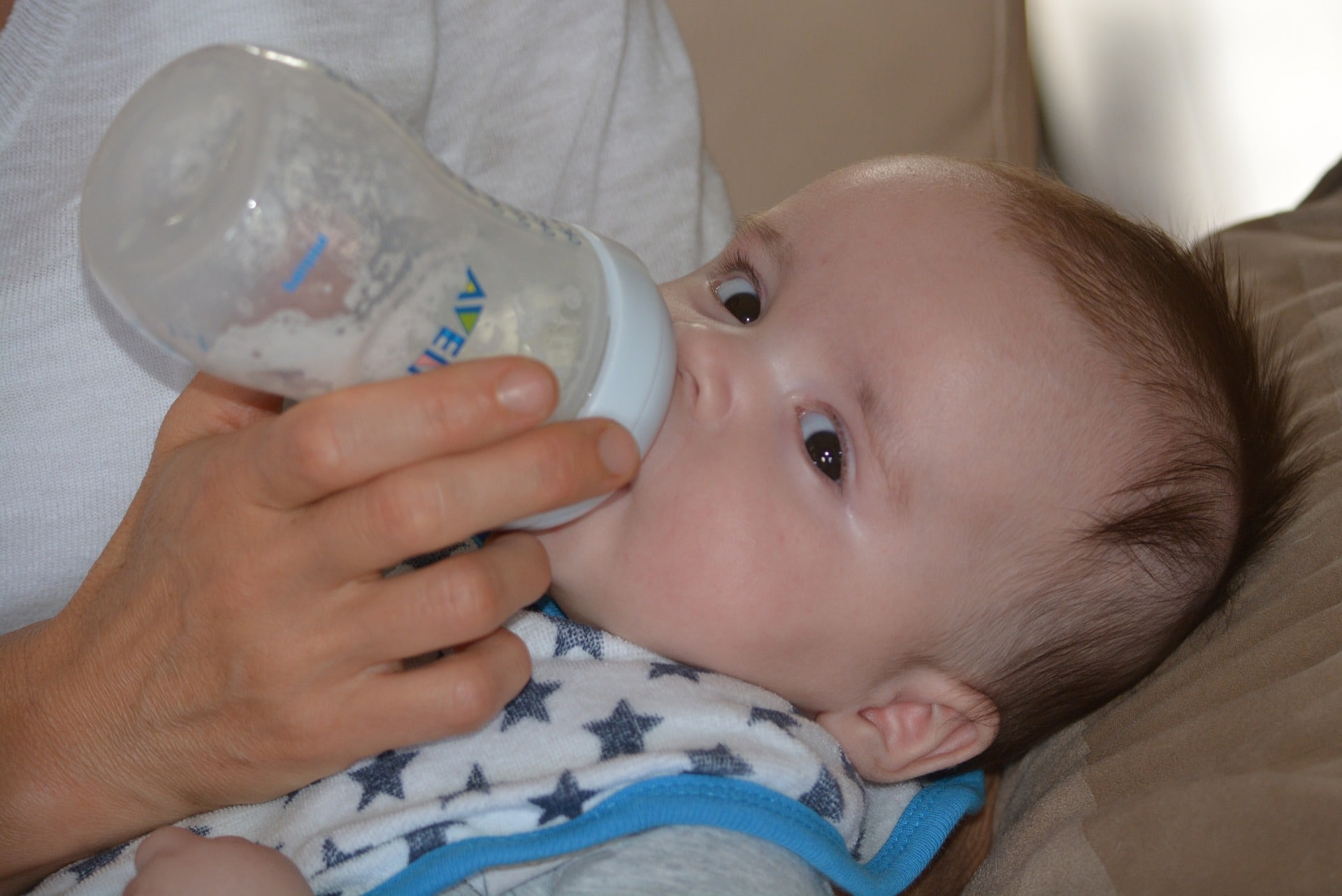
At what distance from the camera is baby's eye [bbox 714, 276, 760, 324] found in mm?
1224

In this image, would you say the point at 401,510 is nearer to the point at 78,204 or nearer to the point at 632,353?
the point at 632,353

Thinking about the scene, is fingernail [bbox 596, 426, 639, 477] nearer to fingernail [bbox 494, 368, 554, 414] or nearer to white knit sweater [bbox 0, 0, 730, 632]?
fingernail [bbox 494, 368, 554, 414]

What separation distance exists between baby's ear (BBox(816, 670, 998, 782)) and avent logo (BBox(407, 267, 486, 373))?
2.14 ft

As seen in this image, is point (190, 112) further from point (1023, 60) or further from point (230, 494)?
point (1023, 60)

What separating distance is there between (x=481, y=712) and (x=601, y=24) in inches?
48.0

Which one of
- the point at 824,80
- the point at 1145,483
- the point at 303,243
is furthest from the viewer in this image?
the point at 824,80

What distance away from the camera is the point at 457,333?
0.87 m

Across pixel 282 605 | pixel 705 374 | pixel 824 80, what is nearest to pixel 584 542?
pixel 705 374

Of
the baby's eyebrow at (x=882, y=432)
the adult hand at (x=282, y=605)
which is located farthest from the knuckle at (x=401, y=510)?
the baby's eyebrow at (x=882, y=432)

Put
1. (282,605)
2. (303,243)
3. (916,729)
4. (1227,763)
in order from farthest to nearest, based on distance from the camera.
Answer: (916,729) < (1227,763) < (282,605) < (303,243)

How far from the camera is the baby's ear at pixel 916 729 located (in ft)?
4.07

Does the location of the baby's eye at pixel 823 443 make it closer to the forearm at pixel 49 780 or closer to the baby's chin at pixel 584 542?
the baby's chin at pixel 584 542

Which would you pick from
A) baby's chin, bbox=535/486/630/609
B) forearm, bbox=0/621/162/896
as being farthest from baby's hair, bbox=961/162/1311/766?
forearm, bbox=0/621/162/896

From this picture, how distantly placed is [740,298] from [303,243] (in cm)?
57
